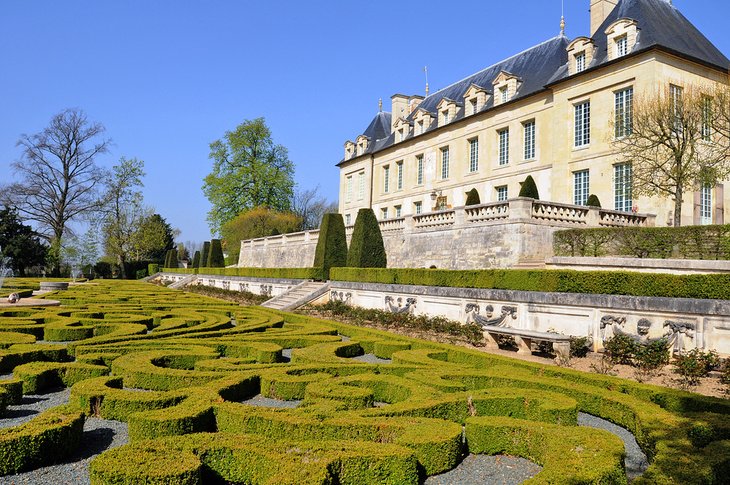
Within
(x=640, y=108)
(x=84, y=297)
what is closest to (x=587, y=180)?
(x=640, y=108)

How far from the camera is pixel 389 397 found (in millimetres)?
6270

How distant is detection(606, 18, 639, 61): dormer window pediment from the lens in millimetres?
24547

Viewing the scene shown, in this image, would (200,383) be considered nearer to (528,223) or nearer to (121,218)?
(528,223)

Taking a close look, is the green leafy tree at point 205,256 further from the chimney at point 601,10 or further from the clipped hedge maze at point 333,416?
the clipped hedge maze at point 333,416

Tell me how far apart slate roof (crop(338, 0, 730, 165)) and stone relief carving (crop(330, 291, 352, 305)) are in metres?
16.3

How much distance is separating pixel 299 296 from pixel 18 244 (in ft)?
122

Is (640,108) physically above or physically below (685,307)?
above

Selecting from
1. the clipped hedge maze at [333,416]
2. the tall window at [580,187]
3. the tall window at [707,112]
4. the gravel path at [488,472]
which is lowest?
the gravel path at [488,472]

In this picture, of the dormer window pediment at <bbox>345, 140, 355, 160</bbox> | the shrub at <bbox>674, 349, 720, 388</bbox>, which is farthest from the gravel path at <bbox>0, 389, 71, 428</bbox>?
the dormer window pediment at <bbox>345, 140, 355, 160</bbox>

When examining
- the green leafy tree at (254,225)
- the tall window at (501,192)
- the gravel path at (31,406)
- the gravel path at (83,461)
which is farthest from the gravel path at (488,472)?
the green leafy tree at (254,225)

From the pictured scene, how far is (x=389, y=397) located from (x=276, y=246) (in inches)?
1228

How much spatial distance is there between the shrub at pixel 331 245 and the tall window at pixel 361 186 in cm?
2154

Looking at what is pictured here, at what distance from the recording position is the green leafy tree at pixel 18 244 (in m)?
46.3

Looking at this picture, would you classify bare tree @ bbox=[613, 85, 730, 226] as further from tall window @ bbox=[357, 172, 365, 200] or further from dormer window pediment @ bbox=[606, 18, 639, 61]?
tall window @ bbox=[357, 172, 365, 200]
